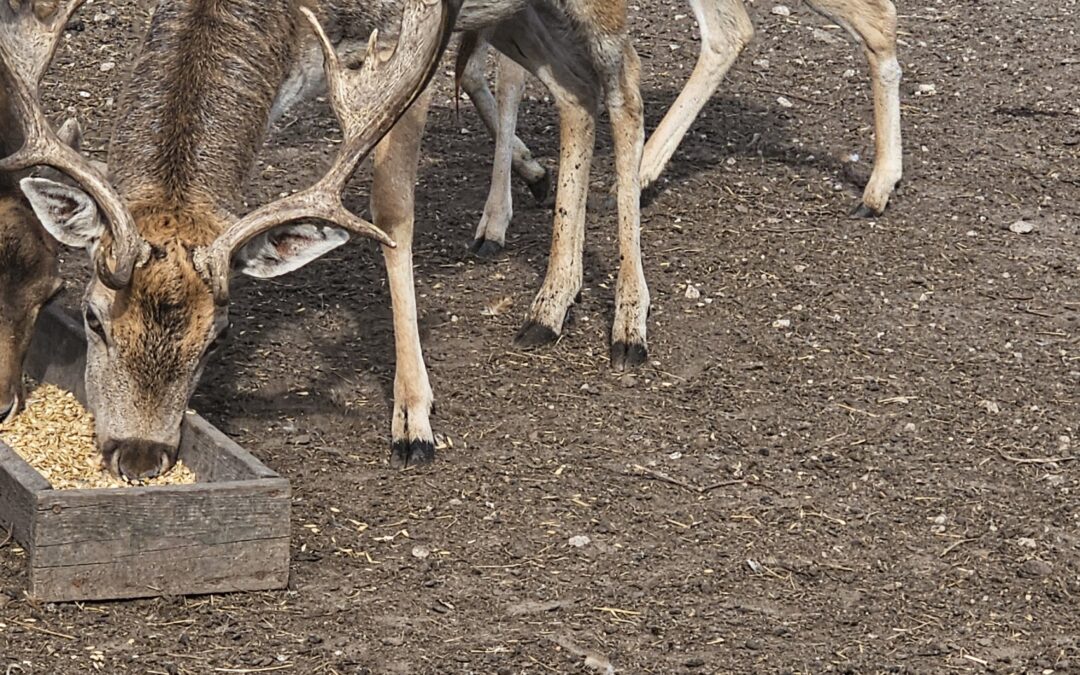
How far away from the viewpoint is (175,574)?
17.7ft

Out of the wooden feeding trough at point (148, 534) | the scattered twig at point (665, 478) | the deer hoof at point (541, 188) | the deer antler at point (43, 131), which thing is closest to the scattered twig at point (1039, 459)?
the scattered twig at point (665, 478)

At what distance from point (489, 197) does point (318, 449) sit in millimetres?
2288

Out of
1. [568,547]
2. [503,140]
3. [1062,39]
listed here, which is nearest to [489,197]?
[503,140]

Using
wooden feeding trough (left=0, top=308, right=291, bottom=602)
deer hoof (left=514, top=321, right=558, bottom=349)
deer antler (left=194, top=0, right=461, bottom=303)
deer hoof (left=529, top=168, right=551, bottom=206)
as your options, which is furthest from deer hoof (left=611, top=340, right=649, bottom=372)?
wooden feeding trough (left=0, top=308, right=291, bottom=602)

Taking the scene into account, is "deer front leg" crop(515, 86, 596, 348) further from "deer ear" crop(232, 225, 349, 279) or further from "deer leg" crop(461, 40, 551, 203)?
"deer ear" crop(232, 225, 349, 279)

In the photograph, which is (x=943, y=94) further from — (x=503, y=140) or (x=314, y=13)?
(x=314, y=13)

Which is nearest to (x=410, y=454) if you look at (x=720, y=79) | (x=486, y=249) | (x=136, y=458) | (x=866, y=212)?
(x=136, y=458)

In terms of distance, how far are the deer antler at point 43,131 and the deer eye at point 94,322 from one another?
0.22 m

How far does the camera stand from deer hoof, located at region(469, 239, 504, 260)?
8.54m

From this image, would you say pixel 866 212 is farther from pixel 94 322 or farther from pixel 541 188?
pixel 94 322

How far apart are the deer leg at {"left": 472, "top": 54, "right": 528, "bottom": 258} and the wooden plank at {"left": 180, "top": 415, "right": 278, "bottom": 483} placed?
2.81 meters

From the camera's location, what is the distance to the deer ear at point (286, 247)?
18.8ft

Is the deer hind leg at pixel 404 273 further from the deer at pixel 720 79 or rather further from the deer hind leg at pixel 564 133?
the deer at pixel 720 79

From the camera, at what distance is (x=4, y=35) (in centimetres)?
591
